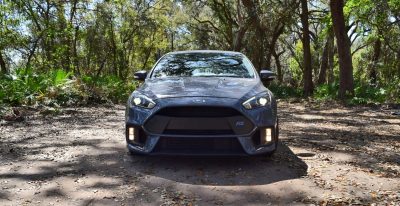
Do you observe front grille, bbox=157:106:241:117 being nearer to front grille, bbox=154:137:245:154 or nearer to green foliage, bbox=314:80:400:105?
front grille, bbox=154:137:245:154

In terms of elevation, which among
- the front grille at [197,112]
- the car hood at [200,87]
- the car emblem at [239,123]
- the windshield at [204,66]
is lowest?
the car emblem at [239,123]

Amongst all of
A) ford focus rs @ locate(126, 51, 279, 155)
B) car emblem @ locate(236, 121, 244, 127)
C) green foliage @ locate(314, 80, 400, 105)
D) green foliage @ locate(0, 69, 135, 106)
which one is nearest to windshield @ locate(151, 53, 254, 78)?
ford focus rs @ locate(126, 51, 279, 155)

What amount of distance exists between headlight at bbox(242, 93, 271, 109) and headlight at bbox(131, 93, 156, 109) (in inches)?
42.1

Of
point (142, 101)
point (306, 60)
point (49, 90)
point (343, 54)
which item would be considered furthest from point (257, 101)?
point (306, 60)

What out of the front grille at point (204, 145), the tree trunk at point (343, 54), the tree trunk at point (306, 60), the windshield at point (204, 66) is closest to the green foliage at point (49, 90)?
the windshield at point (204, 66)

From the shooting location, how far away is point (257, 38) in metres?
25.3

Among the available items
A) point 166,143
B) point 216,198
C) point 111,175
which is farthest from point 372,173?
point 111,175

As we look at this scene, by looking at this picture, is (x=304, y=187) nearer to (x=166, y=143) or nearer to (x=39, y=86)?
(x=166, y=143)

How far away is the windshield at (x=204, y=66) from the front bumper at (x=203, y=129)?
1.35 meters

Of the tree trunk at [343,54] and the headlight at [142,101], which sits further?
the tree trunk at [343,54]

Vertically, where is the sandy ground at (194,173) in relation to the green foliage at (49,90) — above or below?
below

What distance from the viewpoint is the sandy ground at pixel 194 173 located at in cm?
388

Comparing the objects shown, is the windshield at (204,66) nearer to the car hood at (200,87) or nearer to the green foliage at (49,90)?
the car hood at (200,87)

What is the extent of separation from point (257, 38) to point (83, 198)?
22.5 metres
